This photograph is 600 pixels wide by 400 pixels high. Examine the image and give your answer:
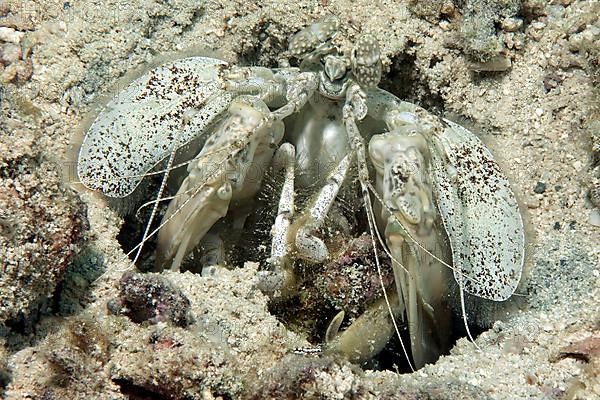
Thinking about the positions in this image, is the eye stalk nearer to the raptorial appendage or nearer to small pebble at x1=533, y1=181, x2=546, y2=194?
the raptorial appendage

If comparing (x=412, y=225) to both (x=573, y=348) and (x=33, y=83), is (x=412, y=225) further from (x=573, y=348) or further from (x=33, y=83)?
(x=33, y=83)

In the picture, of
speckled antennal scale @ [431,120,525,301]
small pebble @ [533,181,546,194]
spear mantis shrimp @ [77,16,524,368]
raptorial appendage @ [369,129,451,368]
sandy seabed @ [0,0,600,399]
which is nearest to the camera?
sandy seabed @ [0,0,600,399]

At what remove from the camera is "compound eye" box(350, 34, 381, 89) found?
125 inches

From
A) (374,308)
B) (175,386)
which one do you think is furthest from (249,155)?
(175,386)

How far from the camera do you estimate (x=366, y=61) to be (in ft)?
10.5

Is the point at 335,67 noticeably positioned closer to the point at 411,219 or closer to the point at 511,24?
the point at 411,219

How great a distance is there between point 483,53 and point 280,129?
146cm

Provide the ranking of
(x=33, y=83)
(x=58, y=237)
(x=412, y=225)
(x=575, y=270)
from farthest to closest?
(x=33, y=83) → (x=575, y=270) → (x=412, y=225) → (x=58, y=237)

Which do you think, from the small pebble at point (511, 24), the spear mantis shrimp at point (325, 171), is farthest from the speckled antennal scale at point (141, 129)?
the small pebble at point (511, 24)

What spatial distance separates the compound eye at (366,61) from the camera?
3.17 metres

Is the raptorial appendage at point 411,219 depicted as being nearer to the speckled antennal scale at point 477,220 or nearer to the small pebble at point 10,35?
the speckled antennal scale at point 477,220

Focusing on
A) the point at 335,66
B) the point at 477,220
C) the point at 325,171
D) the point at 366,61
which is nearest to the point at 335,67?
the point at 335,66

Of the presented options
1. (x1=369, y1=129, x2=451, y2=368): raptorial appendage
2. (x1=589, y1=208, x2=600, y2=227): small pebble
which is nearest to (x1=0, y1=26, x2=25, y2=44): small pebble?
(x1=369, y1=129, x2=451, y2=368): raptorial appendage

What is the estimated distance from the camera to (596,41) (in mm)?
3682
